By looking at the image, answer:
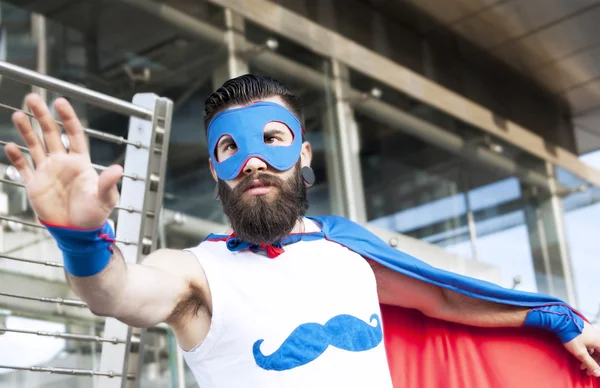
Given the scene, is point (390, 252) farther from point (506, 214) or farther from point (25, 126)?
point (506, 214)

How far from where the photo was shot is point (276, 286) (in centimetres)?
201

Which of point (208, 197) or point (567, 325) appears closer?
point (567, 325)

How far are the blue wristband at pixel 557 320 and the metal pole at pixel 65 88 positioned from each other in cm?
128

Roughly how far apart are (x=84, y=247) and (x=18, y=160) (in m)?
0.19

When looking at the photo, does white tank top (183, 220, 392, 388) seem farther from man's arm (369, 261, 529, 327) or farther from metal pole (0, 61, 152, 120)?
metal pole (0, 61, 152, 120)

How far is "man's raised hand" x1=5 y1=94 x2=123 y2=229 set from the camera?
1435 mm

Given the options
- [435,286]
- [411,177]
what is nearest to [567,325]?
[435,286]

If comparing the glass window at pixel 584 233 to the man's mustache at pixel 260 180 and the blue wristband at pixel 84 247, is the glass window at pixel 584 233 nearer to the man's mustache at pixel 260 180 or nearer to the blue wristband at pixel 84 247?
the man's mustache at pixel 260 180

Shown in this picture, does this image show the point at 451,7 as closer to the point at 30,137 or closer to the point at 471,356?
the point at 471,356

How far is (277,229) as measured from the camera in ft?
6.72

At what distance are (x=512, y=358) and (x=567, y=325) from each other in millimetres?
201

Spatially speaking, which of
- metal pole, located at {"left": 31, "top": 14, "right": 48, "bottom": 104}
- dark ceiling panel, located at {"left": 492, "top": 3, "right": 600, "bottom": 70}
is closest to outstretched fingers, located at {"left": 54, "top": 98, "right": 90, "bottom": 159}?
metal pole, located at {"left": 31, "top": 14, "right": 48, "bottom": 104}

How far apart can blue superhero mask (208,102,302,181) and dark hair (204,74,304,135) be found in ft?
0.15

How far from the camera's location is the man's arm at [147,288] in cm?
158
